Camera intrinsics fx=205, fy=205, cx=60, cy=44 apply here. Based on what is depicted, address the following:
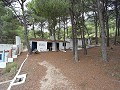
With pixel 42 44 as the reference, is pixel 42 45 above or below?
below

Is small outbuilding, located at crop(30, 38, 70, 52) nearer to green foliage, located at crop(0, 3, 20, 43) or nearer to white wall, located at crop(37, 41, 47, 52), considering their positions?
white wall, located at crop(37, 41, 47, 52)

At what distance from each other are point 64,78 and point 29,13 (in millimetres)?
16174

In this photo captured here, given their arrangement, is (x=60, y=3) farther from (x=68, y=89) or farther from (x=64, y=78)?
(x=68, y=89)

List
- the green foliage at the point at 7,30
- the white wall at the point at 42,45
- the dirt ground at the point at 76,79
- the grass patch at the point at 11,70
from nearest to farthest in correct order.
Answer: the dirt ground at the point at 76,79
the grass patch at the point at 11,70
the white wall at the point at 42,45
the green foliage at the point at 7,30

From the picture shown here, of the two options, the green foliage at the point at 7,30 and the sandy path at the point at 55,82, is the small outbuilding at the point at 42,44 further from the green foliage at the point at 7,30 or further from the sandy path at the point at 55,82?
the sandy path at the point at 55,82

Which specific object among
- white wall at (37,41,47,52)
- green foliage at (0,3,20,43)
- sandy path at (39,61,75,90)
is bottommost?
sandy path at (39,61,75,90)

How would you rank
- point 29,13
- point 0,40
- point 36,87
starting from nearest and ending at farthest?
1. point 36,87
2. point 29,13
3. point 0,40

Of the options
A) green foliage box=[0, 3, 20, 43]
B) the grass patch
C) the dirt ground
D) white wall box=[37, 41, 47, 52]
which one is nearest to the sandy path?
the dirt ground

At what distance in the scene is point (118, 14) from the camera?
29.8 metres

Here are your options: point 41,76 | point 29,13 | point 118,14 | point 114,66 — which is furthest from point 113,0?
point 41,76

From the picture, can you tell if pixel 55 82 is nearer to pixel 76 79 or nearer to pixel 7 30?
pixel 76 79

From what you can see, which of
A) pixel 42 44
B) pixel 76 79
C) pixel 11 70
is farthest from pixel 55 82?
pixel 42 44

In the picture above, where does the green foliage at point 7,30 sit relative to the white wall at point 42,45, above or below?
above

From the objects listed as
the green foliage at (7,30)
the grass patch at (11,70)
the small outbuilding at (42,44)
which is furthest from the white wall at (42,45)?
the grass patch at (11,70)
